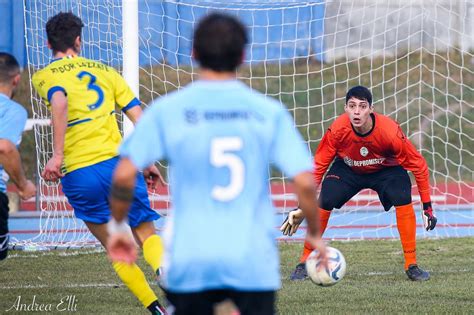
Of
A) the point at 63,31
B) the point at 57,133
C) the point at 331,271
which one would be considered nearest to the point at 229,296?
the point at 331,271

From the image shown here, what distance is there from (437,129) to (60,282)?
1100cm

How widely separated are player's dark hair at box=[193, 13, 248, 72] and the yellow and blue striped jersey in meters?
2.55

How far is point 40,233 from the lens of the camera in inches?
445

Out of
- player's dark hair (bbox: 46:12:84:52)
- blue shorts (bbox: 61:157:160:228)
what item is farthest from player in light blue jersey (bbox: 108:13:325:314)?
player's dark hair (bbox: 46:12:84:52)

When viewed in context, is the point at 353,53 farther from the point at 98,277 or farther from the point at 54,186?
the point at 98,277

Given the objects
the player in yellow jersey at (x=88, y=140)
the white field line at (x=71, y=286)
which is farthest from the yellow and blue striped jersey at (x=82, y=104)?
the white field line at (x=71, y=286)

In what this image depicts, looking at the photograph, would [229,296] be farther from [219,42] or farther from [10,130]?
[10,130]

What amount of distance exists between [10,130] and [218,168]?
257 centimetres

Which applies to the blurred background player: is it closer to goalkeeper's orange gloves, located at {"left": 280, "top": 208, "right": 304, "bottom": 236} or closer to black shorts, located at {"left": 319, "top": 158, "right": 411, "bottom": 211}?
goalkeeper's orange gloves, located at {"left": 280, "top": 208, "right": 304, "bottom": 236}

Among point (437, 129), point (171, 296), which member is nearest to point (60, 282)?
point (171, 296)

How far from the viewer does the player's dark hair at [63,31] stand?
584 centimetres

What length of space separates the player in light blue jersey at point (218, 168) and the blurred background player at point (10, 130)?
7.42 feet

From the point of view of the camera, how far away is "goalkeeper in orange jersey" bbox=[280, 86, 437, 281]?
7984 millimetres

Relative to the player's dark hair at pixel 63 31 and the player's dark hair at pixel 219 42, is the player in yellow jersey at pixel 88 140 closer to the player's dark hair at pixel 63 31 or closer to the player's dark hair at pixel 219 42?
the player's dark hair at pixel 63 31
